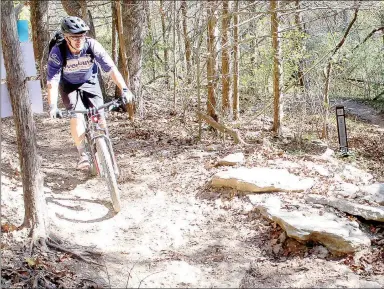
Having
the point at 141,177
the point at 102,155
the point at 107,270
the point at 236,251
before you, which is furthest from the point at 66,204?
the point at 236,251

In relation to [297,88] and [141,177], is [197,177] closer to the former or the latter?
[141,177]

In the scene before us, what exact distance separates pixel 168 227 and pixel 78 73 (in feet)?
6.99

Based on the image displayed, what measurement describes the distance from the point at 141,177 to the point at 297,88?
528cm

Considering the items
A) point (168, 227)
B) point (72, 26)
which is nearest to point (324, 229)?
point (168, 227)

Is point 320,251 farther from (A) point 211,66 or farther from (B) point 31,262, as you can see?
(A) point 211,66

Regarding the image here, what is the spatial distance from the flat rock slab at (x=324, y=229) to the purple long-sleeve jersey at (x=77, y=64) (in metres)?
2.63

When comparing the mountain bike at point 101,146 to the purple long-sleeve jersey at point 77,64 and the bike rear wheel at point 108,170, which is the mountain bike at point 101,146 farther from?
the purple long-sleeve jersey at point 77,64

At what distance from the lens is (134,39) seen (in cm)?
915

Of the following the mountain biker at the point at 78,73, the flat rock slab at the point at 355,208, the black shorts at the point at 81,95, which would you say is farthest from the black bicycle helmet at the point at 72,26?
the flat rock slab at the point at 355,208

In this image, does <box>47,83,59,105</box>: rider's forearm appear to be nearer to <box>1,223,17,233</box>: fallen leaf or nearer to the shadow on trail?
the shadow on trail

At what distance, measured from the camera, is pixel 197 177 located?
5688 mm

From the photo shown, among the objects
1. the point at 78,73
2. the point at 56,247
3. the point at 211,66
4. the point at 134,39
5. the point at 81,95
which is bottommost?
the point at 56,247

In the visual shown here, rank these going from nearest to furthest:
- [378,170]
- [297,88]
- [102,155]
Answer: [102,155] < [378,170] < [297,88]

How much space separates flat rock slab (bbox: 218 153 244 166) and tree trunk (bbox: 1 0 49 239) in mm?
2739
